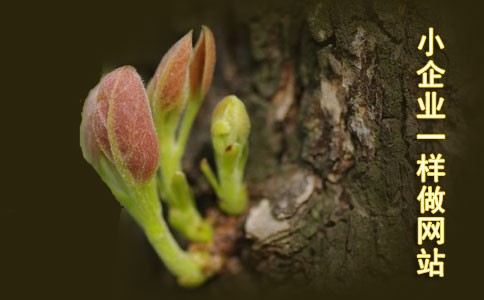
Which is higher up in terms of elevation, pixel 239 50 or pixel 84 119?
pixel 239 50

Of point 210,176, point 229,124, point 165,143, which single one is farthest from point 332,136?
point 165,143

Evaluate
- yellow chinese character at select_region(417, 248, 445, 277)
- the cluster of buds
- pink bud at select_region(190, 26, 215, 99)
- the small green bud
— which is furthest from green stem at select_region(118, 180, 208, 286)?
yellow chinese character at select_region(417, 248, 445, 277)

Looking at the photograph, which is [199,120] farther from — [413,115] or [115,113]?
[413,115]

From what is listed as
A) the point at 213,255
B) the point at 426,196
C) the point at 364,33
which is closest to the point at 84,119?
the point at 213,255

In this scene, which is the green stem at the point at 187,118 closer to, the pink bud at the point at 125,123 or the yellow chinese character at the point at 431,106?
the pink bud at the point at 125,123

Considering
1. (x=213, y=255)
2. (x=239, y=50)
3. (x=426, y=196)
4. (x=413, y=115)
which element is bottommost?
(x=213, y=255)

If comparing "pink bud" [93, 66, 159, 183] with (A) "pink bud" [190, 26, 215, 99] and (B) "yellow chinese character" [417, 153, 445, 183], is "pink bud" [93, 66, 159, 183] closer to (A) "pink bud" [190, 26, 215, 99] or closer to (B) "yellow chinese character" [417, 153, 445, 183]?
(A) "pink bud" [190, 26, 215, 99]

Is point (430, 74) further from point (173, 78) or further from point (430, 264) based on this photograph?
point (173, 78)
